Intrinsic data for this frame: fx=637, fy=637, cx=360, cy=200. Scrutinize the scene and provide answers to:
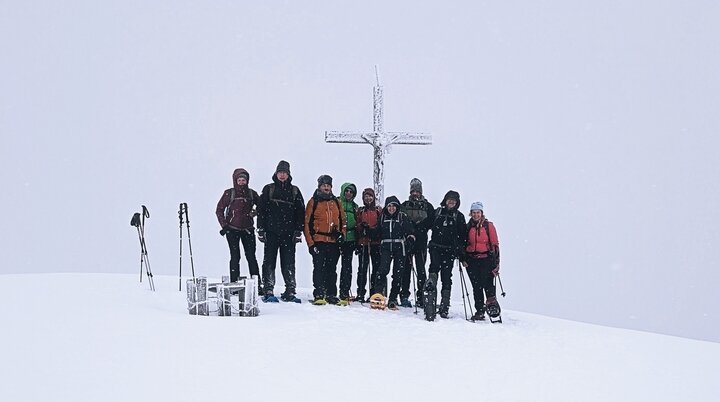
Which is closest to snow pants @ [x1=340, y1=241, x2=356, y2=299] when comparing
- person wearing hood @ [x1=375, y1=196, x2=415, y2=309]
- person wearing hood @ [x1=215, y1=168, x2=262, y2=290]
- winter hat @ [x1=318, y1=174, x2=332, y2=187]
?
person wearing hood @ [x1=375, y1=196, x2=415, y2=309]

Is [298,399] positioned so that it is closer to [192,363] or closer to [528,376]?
[192,363]

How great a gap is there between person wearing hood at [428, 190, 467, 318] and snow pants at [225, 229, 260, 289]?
301cm

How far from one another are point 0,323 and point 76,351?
1743 mm

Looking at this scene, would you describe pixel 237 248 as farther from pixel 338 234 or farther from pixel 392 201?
pixel 392 201

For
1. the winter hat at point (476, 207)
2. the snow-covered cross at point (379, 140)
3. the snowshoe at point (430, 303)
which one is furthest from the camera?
the snow-covered cross at point (379, 140)

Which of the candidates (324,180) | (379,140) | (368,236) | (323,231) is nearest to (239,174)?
(324,180)

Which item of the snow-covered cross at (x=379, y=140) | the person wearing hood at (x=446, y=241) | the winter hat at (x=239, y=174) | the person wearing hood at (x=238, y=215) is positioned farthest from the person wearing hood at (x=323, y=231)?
the snow-covered cross at (x=379, y=140)

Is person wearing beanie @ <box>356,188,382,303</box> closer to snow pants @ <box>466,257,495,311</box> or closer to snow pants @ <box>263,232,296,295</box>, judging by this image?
snow pants @ <box>263,232,296,295</box>

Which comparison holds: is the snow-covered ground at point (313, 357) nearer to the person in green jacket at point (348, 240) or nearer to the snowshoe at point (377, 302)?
the snowshoe at point (377, 302)

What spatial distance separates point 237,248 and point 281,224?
97cm

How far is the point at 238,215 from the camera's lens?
34.8 feet

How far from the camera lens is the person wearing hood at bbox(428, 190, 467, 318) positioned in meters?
10.5

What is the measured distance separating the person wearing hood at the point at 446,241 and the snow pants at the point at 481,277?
0.99 ft

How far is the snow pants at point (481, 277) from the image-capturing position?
10.5 metres
